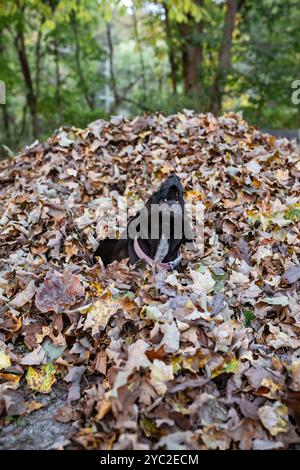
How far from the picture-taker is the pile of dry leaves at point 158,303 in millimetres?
2523

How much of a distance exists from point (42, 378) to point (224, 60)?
836cm

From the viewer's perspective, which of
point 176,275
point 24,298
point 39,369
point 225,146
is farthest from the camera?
point 225,146

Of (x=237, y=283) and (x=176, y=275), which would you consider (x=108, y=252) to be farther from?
(x=237, y=283)

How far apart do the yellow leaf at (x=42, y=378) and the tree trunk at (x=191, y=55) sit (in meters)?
8.59

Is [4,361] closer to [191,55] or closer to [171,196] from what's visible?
[171,196]

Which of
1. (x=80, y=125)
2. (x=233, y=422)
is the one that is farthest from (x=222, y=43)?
(x=233, y=422)

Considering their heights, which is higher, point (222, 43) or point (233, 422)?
point (222, 43)

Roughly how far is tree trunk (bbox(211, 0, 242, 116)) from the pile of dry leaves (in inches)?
A: 150

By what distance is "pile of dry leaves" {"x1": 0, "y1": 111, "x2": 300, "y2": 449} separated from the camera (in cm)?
252

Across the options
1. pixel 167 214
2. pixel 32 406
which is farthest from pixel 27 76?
pixel 32 406

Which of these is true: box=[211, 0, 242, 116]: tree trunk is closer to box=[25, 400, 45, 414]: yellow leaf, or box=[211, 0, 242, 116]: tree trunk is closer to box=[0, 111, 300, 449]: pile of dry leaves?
box=[0, 111, 300, 449]: pile of dry leaves

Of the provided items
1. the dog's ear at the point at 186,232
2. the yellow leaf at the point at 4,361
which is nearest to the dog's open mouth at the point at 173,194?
the dog's ear at the point at 186,232

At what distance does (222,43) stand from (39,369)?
8.38 meters

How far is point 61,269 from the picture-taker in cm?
389
